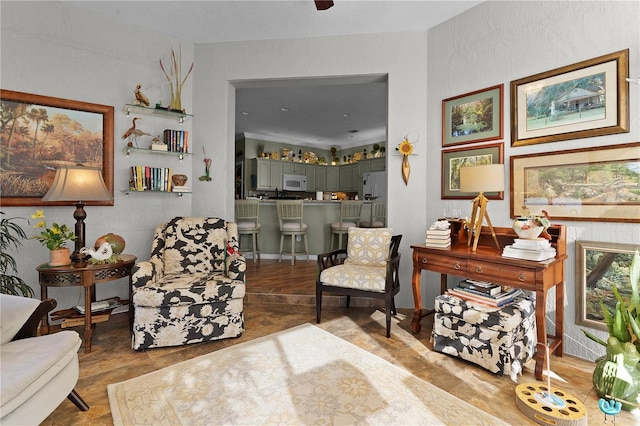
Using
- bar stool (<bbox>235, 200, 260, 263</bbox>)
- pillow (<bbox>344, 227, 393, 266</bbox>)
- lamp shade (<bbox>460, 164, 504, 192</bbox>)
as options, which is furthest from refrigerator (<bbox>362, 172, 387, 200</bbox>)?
lamp shade (<bbox>460, 164, 504, 192</bbox>)

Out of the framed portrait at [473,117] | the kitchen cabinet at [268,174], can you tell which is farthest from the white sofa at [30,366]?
the kitchen cabinet at [268,174]

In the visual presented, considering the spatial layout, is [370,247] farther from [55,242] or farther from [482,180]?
[55,242]

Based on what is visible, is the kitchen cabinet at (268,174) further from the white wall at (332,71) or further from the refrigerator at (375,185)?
the white wall at (332,71)

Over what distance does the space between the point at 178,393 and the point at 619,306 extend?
2.64 m

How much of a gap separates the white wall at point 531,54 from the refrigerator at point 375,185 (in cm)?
468

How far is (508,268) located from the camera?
2.14m

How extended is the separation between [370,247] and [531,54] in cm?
213

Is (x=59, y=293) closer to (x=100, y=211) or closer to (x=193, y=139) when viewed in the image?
(x=100, y=211)

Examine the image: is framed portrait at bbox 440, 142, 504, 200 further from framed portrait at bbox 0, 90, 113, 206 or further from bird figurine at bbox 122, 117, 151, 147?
framed portrait at bbox 0, 90, 113, 206

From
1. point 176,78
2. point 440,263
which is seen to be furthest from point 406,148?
point 176,78

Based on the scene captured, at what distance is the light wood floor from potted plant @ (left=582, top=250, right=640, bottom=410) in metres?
0.09

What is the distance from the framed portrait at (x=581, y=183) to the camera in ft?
6.93

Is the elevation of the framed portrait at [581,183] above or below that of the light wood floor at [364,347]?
above

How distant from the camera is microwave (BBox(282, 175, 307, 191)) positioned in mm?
8352
